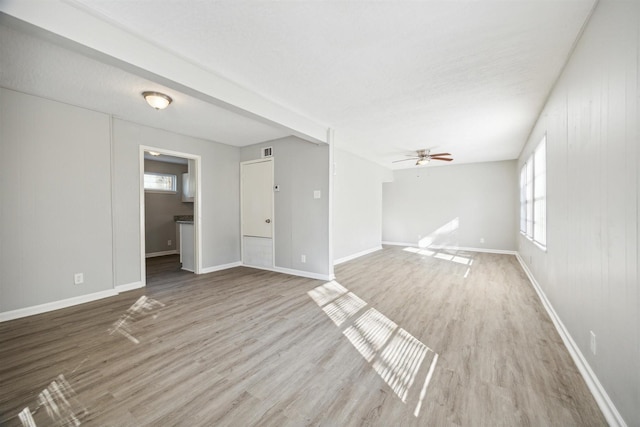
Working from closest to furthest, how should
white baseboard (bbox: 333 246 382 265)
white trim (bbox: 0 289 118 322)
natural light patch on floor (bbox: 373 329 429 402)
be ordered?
natural light patch on floor (bbox: 373 329 429 402)
white trim (bbox: 0 289 118 322)
white baseboard (bbox: 333 246 382 265)

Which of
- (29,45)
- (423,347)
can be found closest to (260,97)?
(29,45)

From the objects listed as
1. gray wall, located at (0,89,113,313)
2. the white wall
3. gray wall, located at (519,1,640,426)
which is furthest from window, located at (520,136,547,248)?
gray wall, located at (0,89,113,313)

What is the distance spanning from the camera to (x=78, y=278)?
3312 millimetres

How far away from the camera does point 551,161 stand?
9.28 ft

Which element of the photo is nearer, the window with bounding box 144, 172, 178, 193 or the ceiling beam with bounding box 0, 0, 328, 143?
the ceiling beam with bounding box 0, 0, 328, 143

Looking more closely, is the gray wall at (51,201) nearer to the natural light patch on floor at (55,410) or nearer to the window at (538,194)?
the natural light patch on floor at (55,410)

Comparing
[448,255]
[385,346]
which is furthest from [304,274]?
[448,255]

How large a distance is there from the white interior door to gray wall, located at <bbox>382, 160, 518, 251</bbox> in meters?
5.08

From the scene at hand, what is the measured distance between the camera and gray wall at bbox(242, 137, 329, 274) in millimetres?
4430

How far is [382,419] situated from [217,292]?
9.82ft

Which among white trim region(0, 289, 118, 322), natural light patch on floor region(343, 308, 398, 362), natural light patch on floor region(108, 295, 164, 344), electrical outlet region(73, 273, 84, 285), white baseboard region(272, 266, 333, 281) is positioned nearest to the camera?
natural light patch on floor region(343, 308, 398, 362)

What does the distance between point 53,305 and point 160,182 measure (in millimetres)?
4483

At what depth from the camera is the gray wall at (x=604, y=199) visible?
127 centimetres

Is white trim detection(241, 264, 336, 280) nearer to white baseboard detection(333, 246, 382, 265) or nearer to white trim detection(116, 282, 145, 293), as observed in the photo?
white baseboard detection(333, 246, 382, 265)
